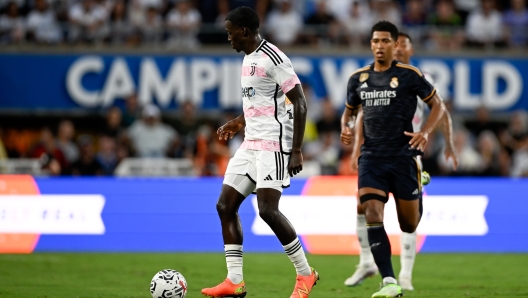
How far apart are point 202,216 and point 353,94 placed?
229 inches

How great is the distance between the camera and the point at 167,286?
7543 mm

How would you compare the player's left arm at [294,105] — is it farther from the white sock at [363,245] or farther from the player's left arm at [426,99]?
the white sock at [363,245]

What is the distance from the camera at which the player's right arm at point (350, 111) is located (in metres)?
8.81

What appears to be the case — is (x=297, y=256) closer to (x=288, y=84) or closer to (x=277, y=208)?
(x=277, y=208)

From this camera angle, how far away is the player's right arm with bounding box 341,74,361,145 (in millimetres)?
8812

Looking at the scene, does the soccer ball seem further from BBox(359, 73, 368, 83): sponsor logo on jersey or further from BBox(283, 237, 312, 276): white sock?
BBox(359, 73, 368, 83): sponsor logo on jersey

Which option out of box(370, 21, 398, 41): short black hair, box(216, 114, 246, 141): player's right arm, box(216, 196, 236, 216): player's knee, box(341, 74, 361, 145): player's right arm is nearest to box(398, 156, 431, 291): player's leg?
box(341, 74, 361, 145): player's right arm

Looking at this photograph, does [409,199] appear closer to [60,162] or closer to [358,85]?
[358,85]

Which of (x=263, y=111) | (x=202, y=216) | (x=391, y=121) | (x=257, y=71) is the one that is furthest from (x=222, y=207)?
(x=202, y=216)

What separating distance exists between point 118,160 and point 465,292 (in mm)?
9312

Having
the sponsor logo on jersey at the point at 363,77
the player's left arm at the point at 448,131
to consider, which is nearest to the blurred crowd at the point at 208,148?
the player's left arm at the point at 448,131

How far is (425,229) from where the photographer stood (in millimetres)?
13961

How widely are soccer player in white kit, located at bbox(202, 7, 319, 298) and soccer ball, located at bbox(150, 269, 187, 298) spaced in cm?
26

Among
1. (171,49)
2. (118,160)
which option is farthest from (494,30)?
(118,160)
